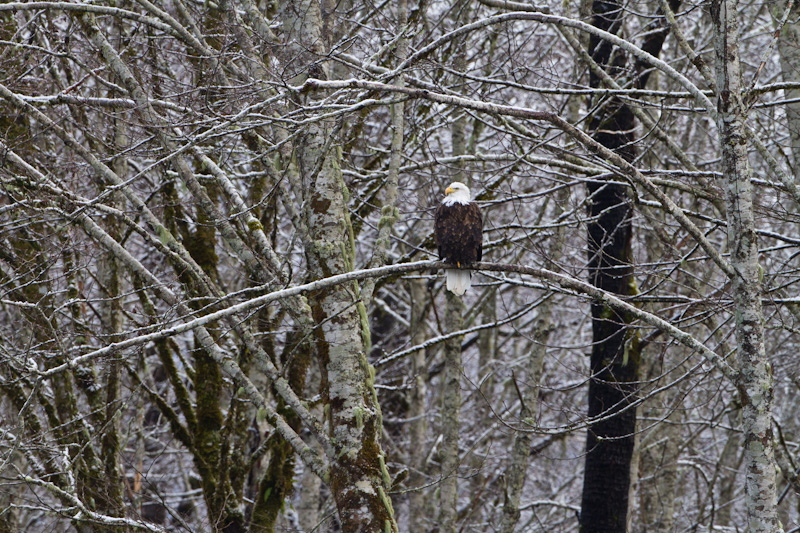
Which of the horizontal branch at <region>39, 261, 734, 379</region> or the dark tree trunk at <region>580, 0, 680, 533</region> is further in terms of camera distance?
the dark tree trunk at <region>580, 0, 680, 533</region>

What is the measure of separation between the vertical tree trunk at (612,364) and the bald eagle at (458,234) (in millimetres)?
798

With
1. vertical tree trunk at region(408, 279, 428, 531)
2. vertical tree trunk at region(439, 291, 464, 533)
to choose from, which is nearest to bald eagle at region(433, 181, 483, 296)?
vertical tree trunk at region(439, 291, 464, 533)

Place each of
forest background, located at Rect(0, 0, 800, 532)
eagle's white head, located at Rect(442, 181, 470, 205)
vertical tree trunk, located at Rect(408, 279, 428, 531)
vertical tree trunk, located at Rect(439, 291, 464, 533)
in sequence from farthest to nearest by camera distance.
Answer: vertical tree trunk, located at Rect(408, 279, 428, 531)
vertical tree trunk, located at Rect(439, 291, 464, 533)
eagle's white head, located at Rect(442, 181, 470, 205)
forest background, located at Rect(0, 0, 800, 532)

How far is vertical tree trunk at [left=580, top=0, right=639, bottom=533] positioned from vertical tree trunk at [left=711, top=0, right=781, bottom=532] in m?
1.69

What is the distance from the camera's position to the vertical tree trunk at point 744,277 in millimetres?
3104

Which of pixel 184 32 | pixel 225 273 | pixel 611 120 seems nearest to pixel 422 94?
pixel 184 32

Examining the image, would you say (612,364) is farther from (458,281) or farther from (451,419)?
(451,419)

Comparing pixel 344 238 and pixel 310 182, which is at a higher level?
pixel 310 182

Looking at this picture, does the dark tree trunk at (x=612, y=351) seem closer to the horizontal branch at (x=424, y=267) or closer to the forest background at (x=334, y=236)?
the forest background at (x=334, y=236)

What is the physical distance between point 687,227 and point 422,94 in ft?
4.22

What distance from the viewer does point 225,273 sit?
497 inches

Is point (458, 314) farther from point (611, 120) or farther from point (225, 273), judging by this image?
point (225, 273)

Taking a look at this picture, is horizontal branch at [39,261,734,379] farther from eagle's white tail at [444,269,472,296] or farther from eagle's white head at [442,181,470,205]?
eagle's white head at [442,181,470,205]

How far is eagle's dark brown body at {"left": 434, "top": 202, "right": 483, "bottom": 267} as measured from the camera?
15.7 ft
